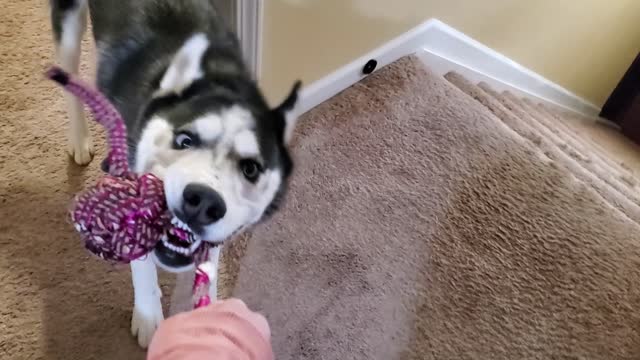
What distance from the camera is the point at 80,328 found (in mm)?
1476

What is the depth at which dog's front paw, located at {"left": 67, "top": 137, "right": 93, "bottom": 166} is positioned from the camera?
1.75m

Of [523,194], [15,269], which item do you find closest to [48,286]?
[15,269]

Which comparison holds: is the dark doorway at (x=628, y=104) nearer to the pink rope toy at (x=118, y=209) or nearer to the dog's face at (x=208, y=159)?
the dog's face at (x=208, y=159)

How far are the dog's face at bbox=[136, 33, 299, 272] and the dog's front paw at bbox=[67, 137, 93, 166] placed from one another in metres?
0.58

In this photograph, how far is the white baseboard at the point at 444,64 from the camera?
82.6 inches

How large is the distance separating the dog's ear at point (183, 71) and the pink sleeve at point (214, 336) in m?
0.49

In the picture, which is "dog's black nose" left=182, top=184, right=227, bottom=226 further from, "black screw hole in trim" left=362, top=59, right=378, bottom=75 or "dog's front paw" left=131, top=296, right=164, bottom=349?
"black screw hole in trim" left=362, top=59, right=378, bottom=75

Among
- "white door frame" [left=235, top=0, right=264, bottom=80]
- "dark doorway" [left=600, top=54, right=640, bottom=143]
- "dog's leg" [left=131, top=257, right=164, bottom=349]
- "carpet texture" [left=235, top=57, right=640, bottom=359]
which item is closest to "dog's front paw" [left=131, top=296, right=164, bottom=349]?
"dog's leg" [left=131, top=257, right=164, bottom=349]

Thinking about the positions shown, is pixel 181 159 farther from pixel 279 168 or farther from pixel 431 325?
pixel 431 325

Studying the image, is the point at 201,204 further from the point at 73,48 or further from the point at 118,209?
the point at 73,48

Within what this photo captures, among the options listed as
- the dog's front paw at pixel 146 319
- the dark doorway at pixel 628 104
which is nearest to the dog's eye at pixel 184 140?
the dog's front paw at pixel 146 319

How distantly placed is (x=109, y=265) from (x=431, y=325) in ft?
2.43

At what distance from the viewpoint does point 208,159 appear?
111cm

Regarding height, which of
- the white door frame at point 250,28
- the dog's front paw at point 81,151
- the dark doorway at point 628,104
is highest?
the white door frame at point 250,28
